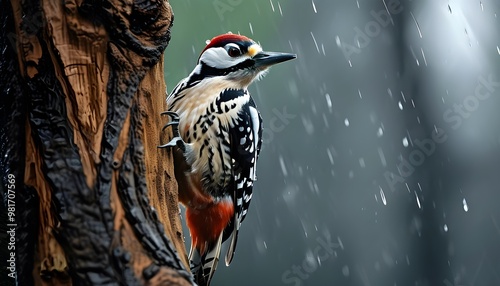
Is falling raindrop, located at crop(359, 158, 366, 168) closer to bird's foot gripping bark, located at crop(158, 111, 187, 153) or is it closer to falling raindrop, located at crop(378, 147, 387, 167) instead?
falling raindrop, located at crop(378, 147, 387, 167)

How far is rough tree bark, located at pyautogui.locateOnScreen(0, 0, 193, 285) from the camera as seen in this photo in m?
1.67

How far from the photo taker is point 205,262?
2.68m

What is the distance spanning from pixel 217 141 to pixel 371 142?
4.05 meters

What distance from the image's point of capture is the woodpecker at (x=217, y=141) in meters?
2.48

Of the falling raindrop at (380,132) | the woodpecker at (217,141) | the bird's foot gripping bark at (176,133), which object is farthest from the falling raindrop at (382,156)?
the bird's foot gripping bark at (176,133)

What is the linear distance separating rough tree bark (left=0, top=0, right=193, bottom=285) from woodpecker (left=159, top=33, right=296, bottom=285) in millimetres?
548

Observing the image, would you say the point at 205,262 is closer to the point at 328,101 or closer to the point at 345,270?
the point at 345,270

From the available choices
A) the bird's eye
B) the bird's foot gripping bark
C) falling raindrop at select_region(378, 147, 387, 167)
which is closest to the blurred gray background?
falling raindrop at select_region(378, 147, 387, 167)

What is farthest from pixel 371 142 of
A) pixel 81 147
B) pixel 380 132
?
pixel 81 147

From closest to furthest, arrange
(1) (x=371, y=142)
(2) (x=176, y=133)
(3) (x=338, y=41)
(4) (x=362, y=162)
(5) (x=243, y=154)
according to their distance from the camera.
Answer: (2) (x=176, y=133)
(5) (x=243, y=154)
(4) (x=362, y=162)
(1) (x=371, y=142)
(3) (x=338, y=41)

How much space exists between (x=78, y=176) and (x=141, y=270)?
261mm

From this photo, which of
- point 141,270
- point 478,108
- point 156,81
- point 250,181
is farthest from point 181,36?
Answer: point 141,270

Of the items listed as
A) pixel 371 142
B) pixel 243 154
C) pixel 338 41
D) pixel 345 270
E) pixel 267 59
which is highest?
pixel 338 41

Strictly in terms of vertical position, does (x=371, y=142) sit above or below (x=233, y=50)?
below
